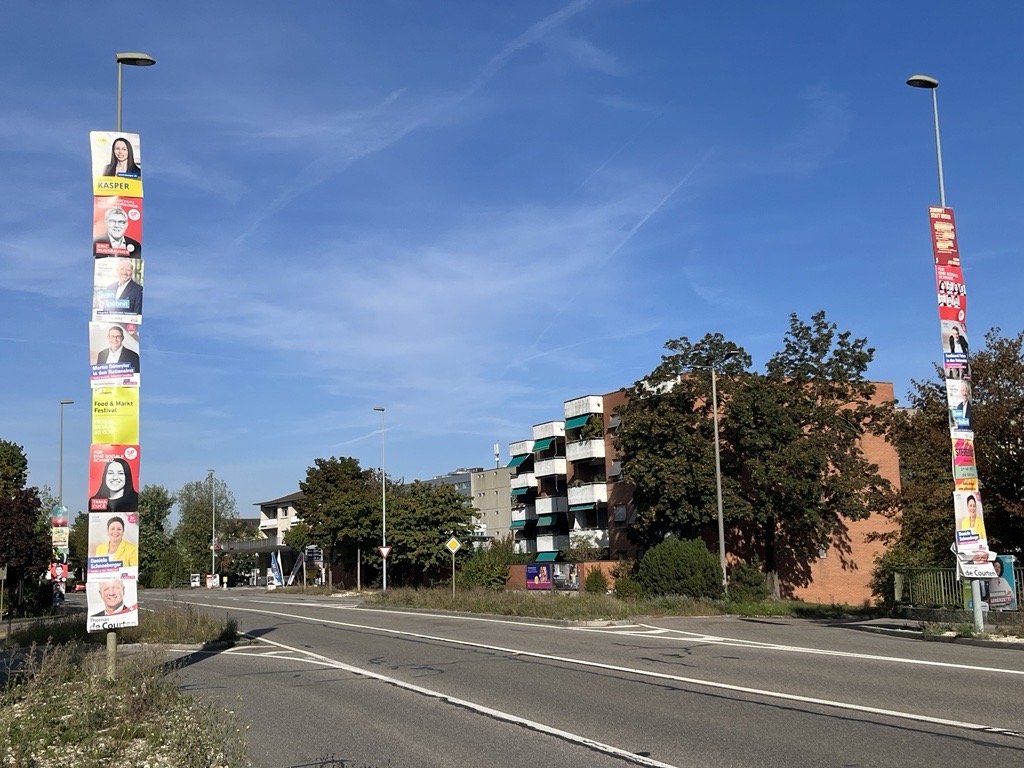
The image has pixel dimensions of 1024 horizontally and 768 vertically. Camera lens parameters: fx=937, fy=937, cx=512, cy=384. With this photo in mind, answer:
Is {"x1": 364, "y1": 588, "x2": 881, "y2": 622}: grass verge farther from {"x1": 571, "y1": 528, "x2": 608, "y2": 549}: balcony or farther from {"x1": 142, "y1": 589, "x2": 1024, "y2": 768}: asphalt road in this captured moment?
{"x1": 571, "y1": 528, "x2": 608, "y2": 549}: balcony

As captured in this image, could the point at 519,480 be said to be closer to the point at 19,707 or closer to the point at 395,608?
the point at 395,608

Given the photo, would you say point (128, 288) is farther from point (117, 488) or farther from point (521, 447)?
point (521, 447)

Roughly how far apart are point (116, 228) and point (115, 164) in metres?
1.10

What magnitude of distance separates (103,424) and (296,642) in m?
9.70

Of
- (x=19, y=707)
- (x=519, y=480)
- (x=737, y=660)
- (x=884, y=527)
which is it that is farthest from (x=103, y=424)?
(x=519, y=480)

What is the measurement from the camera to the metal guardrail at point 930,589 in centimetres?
2372

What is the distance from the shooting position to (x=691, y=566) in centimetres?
3603

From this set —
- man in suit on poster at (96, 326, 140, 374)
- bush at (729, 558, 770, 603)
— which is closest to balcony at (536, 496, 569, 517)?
bush at (729, 558, 770, 603)

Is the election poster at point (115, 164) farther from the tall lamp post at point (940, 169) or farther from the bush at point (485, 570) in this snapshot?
the bush at point (485, 570)

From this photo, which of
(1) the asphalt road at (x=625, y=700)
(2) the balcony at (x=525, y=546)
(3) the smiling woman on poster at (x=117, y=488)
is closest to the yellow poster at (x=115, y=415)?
(3) the smiling woman on poster at (x=117, y=488)

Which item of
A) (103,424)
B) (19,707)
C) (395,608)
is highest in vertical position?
(103,424)

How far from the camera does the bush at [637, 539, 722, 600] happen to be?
35875mm

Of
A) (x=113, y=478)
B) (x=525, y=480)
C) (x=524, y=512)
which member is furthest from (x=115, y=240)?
(x=524, y=512)

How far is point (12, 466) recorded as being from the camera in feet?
188
